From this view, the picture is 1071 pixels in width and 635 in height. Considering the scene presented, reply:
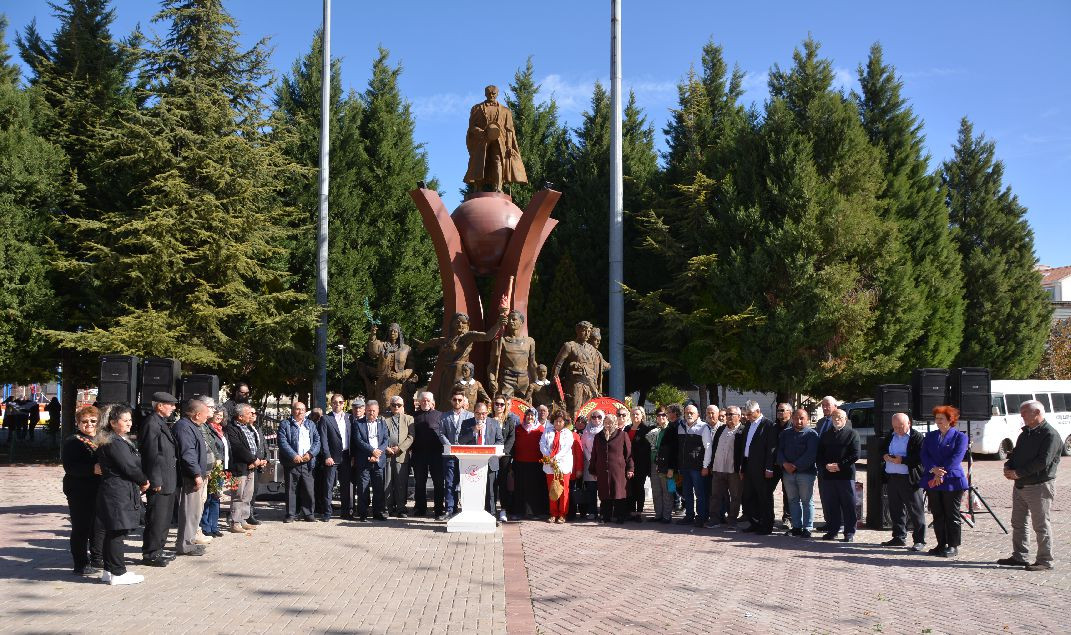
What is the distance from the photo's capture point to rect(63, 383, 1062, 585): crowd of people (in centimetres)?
740

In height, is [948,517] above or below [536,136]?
below

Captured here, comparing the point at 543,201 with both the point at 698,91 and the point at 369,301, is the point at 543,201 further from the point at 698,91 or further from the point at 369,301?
the point at 698,91

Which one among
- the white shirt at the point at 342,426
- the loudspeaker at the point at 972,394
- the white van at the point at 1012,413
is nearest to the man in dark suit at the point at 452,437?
the white shirt at the point at 342,426

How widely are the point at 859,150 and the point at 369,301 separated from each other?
45.4 feet

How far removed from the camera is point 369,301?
25.2 meters

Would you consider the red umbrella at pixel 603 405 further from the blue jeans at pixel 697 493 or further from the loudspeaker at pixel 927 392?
the loudspeaker at pixel 927 392

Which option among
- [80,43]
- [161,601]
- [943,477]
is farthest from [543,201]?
[80,43]

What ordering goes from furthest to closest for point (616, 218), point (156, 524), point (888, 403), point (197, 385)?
point (616, 218), point (888, 403), point (197, 385), point (156, 524)

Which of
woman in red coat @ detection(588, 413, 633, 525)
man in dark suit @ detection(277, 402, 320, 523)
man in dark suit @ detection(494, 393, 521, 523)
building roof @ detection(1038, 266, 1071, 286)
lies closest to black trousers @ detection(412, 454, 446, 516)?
man in dark suit @ detection(494, 393, 521, 523)

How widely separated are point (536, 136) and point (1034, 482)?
22.8 metres

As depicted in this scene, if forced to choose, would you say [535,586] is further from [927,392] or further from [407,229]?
[407,229]

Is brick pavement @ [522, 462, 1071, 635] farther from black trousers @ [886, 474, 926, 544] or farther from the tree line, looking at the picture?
the tree line

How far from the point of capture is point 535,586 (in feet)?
23.3

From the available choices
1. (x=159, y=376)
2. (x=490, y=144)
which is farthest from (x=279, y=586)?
(x=490, y=144)
